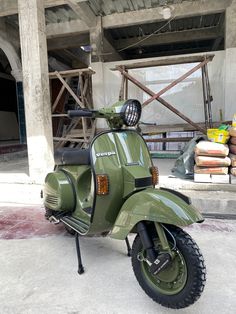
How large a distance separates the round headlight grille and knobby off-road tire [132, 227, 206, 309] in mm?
782

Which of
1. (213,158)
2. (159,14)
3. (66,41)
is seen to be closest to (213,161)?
(213,158)

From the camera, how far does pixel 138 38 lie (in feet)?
28.4

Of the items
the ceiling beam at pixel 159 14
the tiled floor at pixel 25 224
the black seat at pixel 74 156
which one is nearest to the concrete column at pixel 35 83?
the tiled floor at pixel 25 224

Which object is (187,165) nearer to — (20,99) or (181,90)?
(181,90)

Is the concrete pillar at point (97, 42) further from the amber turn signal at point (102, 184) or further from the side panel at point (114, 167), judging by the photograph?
the amber turn signal at point (102, 184)

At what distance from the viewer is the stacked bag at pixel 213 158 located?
3525 mm

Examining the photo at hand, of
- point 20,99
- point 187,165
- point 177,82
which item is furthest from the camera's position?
point 20,99

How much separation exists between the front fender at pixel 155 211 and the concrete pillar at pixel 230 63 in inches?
205

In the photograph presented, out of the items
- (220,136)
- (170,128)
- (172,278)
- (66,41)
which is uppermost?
(66,41)

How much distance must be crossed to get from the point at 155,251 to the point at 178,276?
177 millimetres

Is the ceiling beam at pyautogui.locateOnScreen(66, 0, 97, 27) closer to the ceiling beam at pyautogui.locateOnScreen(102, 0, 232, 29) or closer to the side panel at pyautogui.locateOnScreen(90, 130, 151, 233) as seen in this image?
the ceiling beam at pyautogui.locateOnScreen(102, 0, 232, 29)

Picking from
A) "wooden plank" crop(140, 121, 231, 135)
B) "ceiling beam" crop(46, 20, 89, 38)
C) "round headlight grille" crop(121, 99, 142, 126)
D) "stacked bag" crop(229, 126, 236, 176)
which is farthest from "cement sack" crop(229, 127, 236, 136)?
"ceiling beam" crop(46, 20, 89, 38)

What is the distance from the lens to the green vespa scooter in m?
1.42

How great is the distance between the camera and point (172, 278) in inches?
57.4
